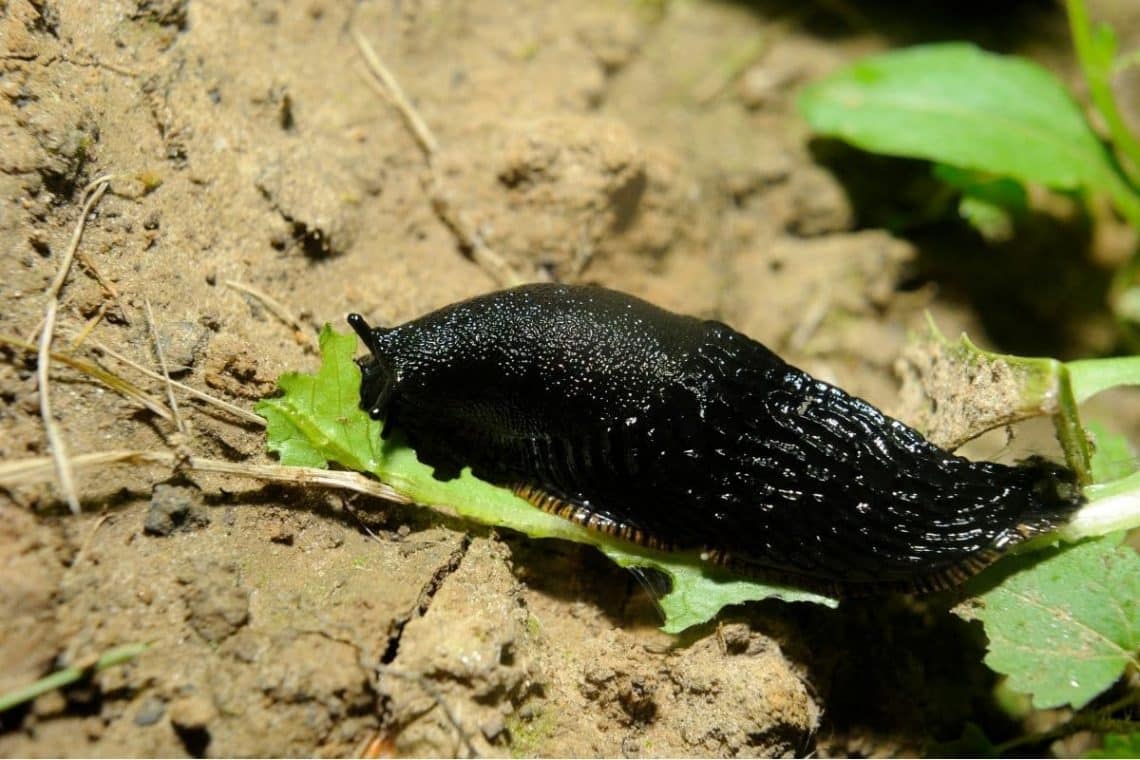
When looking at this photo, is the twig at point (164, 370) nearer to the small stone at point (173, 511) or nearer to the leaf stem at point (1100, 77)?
the small stone at point (173, 511)

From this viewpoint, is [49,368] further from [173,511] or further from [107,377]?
[173,511]

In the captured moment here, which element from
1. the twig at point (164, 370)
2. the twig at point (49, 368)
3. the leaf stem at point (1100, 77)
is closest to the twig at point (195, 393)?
the twig at point (164, 370)

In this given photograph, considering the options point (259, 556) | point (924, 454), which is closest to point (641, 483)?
point (924, 454)

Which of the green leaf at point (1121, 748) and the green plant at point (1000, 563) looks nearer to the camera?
the green leaf at point (1121, 748)

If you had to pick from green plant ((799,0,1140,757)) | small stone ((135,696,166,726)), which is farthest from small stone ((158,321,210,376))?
green plant ((799,0,1140,757))

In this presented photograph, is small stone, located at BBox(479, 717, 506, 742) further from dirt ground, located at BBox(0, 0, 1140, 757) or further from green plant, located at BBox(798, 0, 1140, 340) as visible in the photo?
green plant, located at BBox(798, 0, 1140, 340)

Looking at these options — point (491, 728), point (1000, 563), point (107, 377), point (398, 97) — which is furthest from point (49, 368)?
point (1000, 563)
